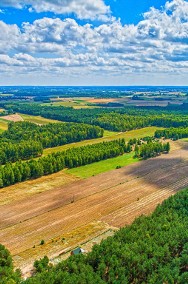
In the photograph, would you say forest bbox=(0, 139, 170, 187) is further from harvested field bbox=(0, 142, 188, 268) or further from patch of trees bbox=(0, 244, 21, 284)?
patch of trees bbox=(0, 244, 21, 284)

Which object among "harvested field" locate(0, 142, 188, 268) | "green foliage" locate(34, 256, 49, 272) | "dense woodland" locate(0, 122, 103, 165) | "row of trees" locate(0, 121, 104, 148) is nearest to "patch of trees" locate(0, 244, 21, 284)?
"green foliage" locate(34, 256, 49, 272)

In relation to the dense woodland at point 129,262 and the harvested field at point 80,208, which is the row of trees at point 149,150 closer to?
the harvested field at point 80,208

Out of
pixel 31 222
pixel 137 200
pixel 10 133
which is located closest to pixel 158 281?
pixel 31 222

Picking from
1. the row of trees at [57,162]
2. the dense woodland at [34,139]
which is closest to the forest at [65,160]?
the row of trees at [57,162]

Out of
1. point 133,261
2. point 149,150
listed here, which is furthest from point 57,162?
point 133,261

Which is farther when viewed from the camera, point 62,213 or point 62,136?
point 62,136

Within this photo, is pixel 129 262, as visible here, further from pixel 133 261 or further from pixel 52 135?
pixel 52 135

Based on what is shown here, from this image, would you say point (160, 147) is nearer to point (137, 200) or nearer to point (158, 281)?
point (137, 200)
